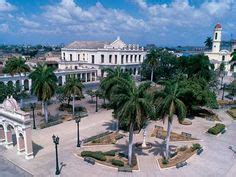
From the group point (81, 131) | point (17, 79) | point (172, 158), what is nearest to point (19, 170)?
point (81, 131)

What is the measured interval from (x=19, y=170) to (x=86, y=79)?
58981mm

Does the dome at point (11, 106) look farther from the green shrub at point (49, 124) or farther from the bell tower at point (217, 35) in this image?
the bell tower at point (217, 35)

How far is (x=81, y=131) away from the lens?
36594mm

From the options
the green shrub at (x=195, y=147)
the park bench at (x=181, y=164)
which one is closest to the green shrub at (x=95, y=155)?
the park bench at (x=181, y=164)

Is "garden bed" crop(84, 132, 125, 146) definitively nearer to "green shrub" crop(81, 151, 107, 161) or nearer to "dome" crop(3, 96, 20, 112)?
"green shrub" crop(81, 151, 107, 161)

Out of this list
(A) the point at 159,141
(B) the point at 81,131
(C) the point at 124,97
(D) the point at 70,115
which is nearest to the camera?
(C) the point at 124,97

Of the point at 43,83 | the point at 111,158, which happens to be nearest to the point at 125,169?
the point at 111,158

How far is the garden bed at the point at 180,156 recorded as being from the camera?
26589 millimetres

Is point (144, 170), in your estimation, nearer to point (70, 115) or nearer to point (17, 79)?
point (70, 115)

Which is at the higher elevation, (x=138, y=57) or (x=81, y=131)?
(x=138, y=57)

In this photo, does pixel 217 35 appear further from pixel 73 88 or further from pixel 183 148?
pixel 183 148

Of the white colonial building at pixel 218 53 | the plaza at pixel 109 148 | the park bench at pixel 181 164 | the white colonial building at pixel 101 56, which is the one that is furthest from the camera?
the white colonial building at pixel 218 53

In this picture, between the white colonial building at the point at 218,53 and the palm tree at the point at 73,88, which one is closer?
the palm tree at the point at 73,88

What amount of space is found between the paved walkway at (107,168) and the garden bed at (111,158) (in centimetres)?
70
